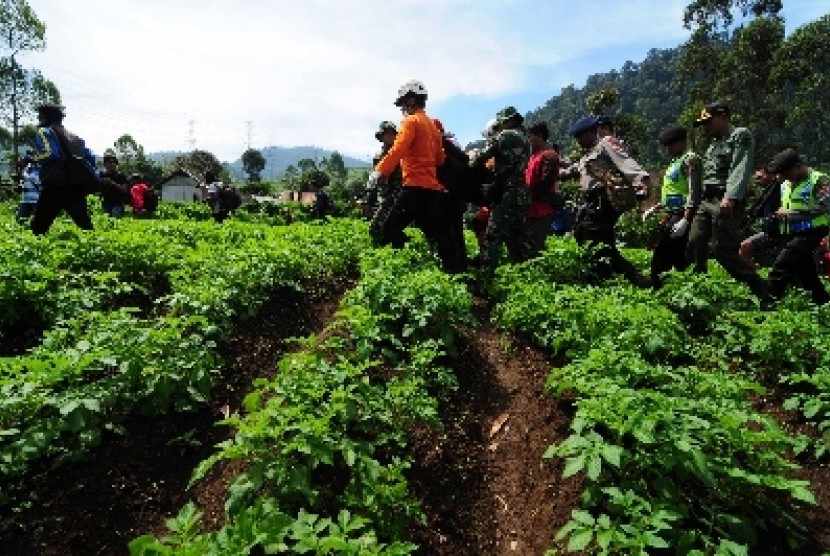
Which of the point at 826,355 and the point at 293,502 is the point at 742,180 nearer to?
the point at 826,355

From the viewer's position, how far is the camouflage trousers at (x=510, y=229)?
7.43 metres

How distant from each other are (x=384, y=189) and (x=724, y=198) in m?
4.59

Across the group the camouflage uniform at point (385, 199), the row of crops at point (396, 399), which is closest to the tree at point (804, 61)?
the camouflage uniform at point (385, 199)

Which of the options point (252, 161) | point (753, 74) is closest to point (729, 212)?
point (753, 74)

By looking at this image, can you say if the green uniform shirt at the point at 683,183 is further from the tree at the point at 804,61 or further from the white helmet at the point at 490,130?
the tree at the point at 804,61

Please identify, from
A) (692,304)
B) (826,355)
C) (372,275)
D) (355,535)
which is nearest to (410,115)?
(372,275)

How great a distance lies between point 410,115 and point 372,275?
2036 millimetres

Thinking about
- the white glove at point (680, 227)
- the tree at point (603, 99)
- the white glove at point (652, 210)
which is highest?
the tree at point (603, 99)

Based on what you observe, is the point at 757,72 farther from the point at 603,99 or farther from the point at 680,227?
the point at 680,227

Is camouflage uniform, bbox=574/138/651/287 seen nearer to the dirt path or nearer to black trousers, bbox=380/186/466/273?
black trousers, bbox=380/186/466/273

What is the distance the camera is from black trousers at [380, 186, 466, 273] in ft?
23.6

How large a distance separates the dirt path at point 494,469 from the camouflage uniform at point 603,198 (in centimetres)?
266

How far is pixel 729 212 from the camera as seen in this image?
636cm

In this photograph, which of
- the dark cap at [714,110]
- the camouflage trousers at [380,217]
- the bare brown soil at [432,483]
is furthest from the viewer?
the camouflage trousers at [380,217]
